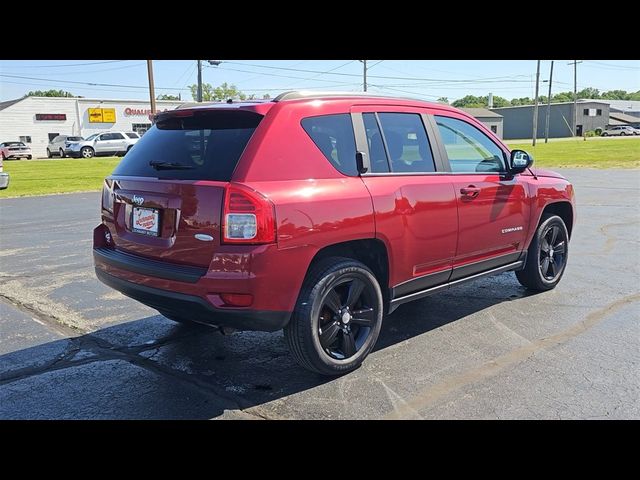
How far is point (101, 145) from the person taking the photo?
38531mm

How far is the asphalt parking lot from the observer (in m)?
3.37

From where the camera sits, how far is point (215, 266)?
3.30 m

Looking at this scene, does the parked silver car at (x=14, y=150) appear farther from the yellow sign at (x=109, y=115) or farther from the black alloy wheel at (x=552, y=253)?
the black alloy wheel at (x=552, y=253)

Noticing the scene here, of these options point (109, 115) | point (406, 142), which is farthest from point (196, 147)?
point (109, 115)

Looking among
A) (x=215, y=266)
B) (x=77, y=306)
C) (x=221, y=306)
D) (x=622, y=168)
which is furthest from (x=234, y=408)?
(x=622, y=168)

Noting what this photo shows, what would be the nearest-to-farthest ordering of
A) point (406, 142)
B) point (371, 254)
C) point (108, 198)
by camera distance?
1. point (371, 254)
2. point (108, 198)
3. point (406, 142)

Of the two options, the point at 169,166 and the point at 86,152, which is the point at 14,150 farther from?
the point at 169,166

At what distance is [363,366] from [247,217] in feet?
4.92

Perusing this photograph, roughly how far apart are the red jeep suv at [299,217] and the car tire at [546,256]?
1.15m

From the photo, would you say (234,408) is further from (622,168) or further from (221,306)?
(622,168)

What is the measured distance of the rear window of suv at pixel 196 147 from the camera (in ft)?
11.4

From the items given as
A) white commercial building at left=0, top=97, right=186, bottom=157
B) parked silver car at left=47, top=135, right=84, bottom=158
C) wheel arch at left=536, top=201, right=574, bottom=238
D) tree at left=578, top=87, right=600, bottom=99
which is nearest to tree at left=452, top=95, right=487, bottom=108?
tree at left=578, top=87, right=600, bottom=99

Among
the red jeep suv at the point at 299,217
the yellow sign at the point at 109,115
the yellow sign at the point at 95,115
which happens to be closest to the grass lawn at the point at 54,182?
the red jeep suv at the point at 299,217
